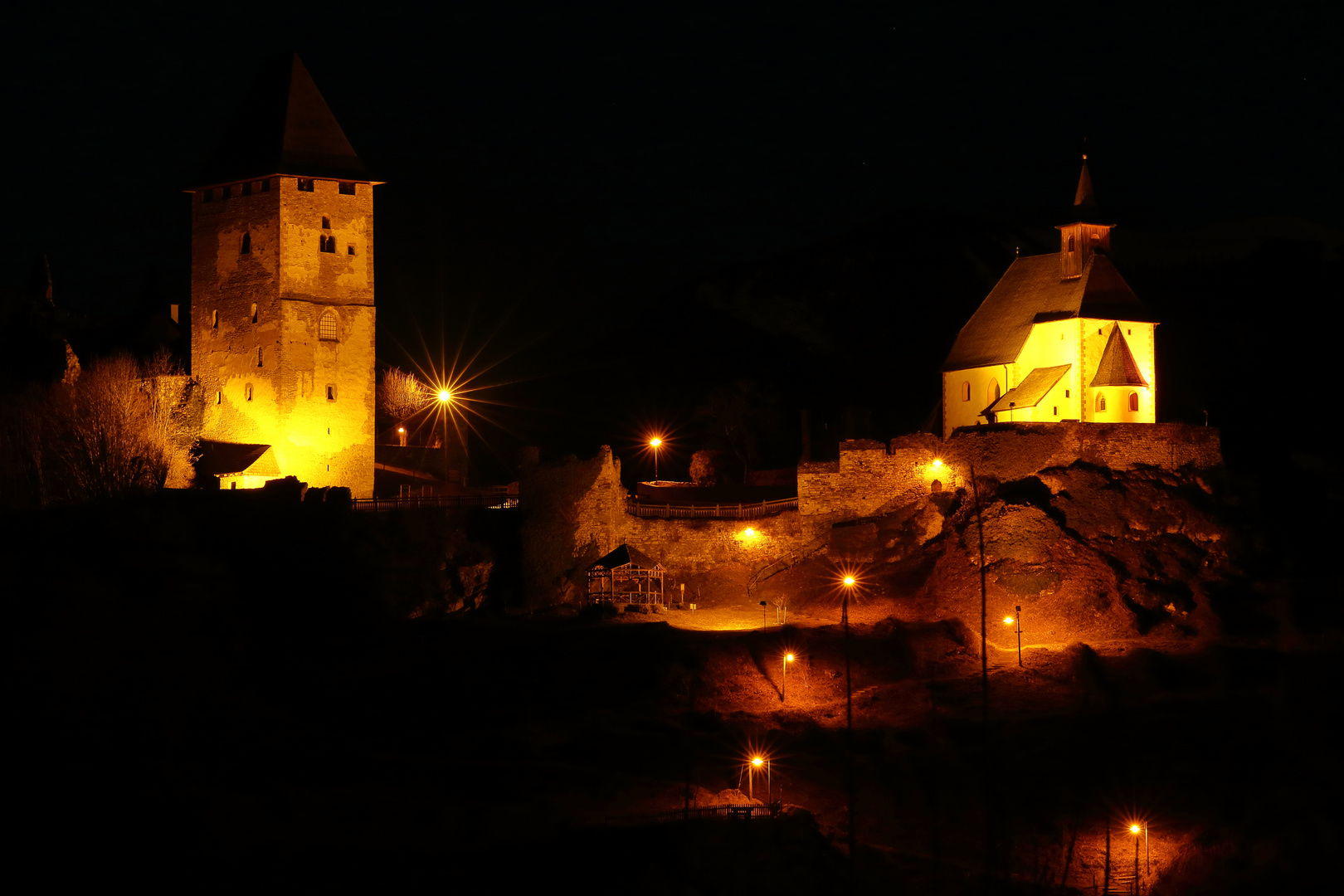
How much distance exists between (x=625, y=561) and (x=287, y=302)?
15919 millimetres

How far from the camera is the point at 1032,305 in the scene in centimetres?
6594

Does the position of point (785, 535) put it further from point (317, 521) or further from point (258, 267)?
point (258, 267)

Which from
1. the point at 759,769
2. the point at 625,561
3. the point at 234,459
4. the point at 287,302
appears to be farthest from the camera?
the point at 287,302

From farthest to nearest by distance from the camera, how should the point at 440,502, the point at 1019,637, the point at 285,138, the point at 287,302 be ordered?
the point at 285,138 < the point at 287,302 < the point at 440,502 < the point at 1019,637

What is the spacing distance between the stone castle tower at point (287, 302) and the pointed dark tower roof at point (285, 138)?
2.4 inches

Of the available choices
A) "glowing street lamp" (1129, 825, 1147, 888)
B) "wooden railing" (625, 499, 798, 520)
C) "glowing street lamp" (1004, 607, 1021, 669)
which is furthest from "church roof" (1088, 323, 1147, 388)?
"glowing street lamp" (1129, 825, 1147, 888)

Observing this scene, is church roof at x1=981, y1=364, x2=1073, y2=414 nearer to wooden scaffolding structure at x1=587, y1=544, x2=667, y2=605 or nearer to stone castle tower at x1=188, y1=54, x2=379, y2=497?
wooden scaffolding structure at x1=587, y1=544, x2=667, y2=605

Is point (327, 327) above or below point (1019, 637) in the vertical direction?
above

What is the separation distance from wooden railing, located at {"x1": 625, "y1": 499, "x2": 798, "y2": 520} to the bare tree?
104ft

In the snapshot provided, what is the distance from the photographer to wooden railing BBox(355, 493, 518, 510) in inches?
2298

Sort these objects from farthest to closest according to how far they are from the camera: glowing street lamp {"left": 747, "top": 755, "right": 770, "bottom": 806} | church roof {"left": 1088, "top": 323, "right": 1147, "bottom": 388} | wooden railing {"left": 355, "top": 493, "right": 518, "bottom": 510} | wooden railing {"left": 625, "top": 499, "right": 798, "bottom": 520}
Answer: church roof {"left": 1088, "top": 323, "right": 1147, "bottom": 388}
wooden railing {"left": 625, "top": 499, "right": 798, "bottom": 520}
wooden railing {"left": 355, "top": 493, "right": 518, "bottom": 510}
glowing street lamp {"left": 747, "top": 755, "right": 770, "bottom": 806}

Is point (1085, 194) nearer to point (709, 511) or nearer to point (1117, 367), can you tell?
point (1117, 367)

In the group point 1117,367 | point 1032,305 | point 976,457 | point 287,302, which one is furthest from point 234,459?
point 1117,367

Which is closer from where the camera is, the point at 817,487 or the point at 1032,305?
the point at 817,487
